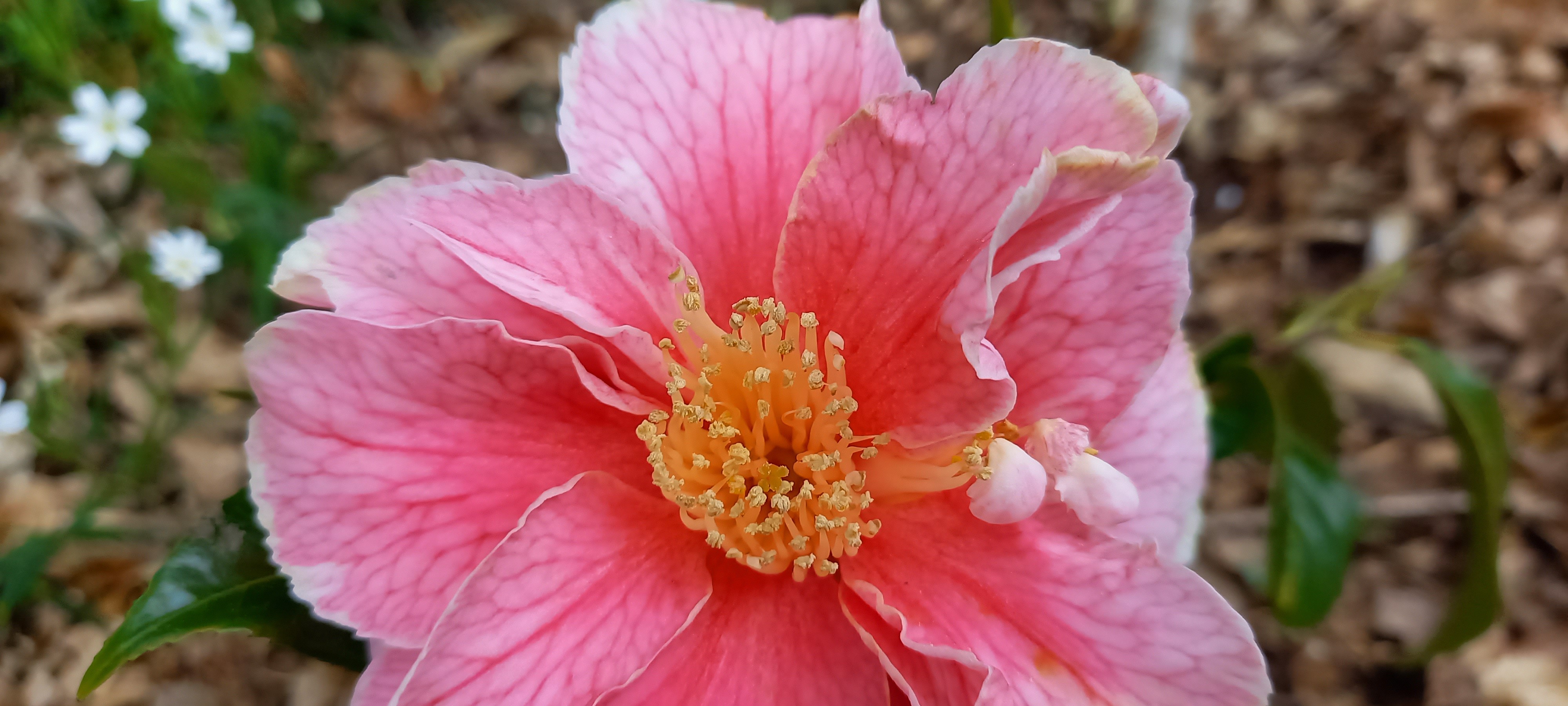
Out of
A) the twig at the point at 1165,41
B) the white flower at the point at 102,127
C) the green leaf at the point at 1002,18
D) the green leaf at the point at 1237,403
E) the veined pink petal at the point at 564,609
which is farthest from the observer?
the twig at the point at 1165,41

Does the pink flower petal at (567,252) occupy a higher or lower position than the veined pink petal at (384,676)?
higher

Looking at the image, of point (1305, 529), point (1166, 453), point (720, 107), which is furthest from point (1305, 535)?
point (720, 107)

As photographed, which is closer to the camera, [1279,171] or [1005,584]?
[1005,584]

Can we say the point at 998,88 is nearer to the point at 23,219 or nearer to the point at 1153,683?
the point at 1153,683

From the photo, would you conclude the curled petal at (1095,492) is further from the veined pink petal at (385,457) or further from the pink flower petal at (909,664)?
the veined pink petal at (385,457)

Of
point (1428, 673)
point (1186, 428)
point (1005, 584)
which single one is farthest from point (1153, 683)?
point (1428, 673)

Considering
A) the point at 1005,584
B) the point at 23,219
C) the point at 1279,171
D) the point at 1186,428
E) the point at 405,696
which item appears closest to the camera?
the point at 405,696

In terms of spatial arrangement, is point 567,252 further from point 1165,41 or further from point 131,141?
point 1165,41

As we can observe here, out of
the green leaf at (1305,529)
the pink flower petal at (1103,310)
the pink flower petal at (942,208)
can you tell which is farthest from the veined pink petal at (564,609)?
the green leaf at (1305,529)
